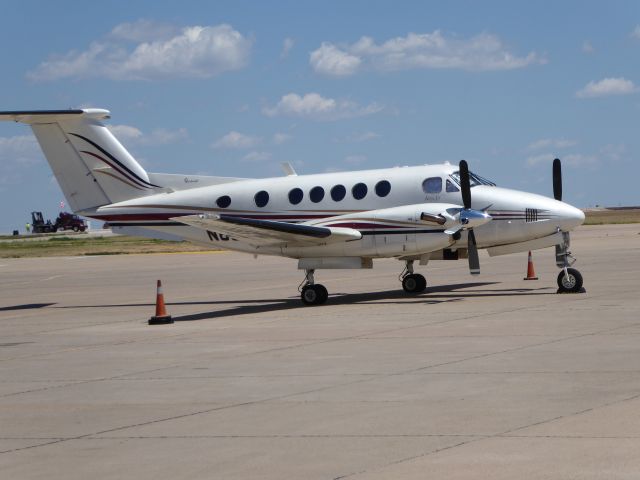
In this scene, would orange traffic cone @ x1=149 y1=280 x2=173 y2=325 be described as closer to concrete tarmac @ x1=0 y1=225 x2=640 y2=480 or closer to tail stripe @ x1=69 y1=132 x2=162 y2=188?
concrete tarmac @ x1=0 y1=225 x2=640 y2=480

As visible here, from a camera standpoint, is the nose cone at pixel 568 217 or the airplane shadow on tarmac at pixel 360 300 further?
the nose cone at pixel 568 217

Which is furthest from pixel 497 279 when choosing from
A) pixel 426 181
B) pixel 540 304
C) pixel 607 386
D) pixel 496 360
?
pixel 607 386

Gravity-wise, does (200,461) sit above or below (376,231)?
below

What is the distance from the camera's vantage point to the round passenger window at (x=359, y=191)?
73.8 feet

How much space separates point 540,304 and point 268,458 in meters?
12.1

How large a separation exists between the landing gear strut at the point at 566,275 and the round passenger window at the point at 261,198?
670 centimetres

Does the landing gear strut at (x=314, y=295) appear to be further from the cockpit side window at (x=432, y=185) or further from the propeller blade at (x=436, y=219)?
the cockpit side window at (x=432, y=185)

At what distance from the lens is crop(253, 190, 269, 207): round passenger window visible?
23.5m

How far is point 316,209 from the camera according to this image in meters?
22.8

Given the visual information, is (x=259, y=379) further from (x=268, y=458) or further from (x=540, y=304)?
(x=540, y=304)

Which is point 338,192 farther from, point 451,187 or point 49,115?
point 49,115

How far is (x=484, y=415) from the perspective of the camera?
924 cm

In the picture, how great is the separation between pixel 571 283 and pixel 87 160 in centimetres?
1201

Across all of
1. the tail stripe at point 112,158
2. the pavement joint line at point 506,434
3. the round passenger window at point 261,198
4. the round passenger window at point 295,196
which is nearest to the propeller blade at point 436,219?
the round passenger window at point 295,196
